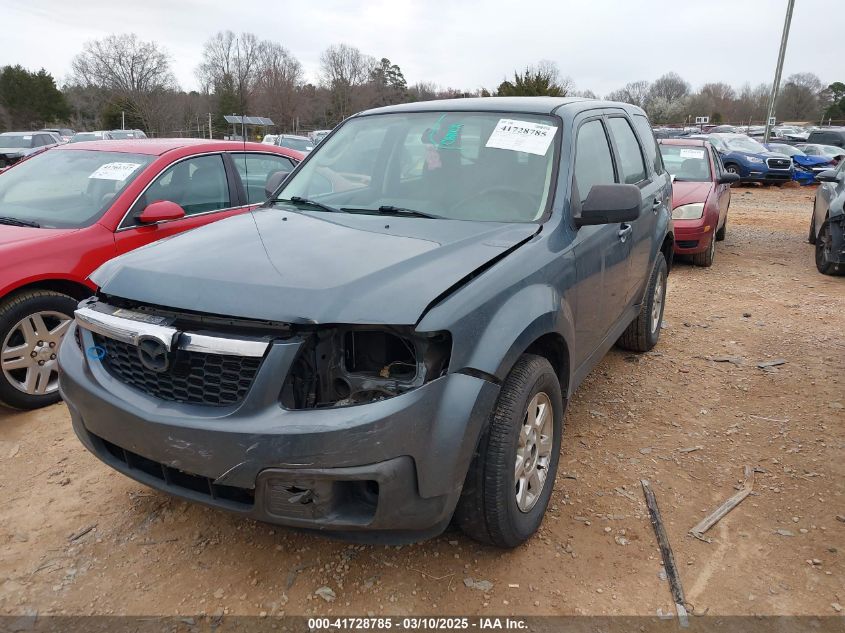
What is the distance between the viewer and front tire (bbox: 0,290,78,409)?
12.4 ft

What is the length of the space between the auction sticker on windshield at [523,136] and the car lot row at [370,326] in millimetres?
15

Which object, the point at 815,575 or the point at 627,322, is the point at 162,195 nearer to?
the point at 627,322

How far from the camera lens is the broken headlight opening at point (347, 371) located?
2117mm

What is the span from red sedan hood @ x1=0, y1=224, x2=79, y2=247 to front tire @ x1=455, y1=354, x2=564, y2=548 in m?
3.20

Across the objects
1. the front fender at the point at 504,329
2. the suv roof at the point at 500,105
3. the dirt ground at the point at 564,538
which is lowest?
the dirt ground at the point at 564,538

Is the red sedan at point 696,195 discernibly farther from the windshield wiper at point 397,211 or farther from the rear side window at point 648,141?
the windshield wiper at point 397,211

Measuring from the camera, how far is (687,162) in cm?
934

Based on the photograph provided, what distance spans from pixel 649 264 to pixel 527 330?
241 centimetres

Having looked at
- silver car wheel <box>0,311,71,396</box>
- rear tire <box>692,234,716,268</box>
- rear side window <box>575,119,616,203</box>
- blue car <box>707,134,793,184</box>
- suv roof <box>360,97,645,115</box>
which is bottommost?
silver car wheel <box>0,311,71,396</box>

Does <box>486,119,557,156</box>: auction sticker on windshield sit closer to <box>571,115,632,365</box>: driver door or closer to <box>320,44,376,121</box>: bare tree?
<box>571,115,632,365</box>: driver door

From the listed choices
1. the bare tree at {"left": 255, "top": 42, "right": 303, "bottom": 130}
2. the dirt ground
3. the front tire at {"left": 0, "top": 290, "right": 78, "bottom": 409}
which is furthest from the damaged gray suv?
the bare tree at {"left": 255, "top": 42, "right": 303, "bottom": 130}

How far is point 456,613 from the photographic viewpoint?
7.77ft

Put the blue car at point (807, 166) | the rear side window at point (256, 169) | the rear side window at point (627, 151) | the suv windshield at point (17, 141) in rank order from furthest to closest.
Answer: the suv windshield at point (17, 141) → the blue car at point (807, 166) → the rear side window at point (256, 169) → the rear side window at point (627, 151)

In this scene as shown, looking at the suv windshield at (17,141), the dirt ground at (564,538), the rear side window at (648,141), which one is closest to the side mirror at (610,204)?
the dirt ground at (564,538)
